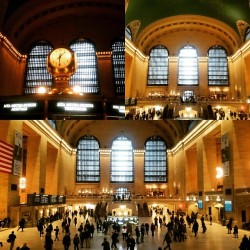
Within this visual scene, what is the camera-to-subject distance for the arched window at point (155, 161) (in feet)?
103

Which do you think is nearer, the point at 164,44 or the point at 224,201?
the point at 224,201

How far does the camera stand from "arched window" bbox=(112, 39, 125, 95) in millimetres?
26734

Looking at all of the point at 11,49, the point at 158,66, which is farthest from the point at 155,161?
the point at 11,49

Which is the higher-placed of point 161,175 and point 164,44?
point 164,44

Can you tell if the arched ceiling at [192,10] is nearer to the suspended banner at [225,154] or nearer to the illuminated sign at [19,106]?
the suspended banner at [225,154]

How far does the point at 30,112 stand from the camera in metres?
8.71

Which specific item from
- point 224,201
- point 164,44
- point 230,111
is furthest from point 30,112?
point 164,44

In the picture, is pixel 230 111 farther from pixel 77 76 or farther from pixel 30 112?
pixel 30 112

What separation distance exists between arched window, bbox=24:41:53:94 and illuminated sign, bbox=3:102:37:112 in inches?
677

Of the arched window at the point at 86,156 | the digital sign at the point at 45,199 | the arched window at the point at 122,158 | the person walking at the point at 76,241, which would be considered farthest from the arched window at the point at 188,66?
the person walking at the point at 76,241

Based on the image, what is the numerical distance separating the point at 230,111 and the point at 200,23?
30.4ft

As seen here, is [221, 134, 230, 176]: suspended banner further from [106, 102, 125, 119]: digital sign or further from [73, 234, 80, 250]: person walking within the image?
[106, 102, 125, 119]: digital sign

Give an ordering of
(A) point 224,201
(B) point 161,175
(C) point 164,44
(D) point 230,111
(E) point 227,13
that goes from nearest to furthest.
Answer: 1. (D) point 230,111
2. (E) point 227,13
3. (A) point 224,201
4. (C) point 164,44
5. (B) point 161,175

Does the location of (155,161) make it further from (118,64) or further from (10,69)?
(10,69)
